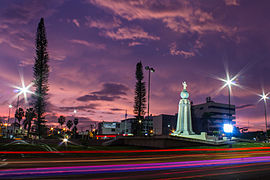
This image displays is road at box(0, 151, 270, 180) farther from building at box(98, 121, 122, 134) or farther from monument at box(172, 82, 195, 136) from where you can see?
building at box(98, 121, 122, 134)

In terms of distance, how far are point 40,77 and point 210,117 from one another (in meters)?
112

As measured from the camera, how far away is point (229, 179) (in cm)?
1025

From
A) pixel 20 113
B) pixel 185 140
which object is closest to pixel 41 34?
pixel 185 140

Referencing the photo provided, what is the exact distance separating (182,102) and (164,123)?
10051cm

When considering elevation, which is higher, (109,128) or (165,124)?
(165,124)

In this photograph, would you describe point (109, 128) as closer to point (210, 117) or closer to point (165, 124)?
point (165, 124)

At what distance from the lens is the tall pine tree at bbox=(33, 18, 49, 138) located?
45.8m

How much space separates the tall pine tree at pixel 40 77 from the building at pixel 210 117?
107m

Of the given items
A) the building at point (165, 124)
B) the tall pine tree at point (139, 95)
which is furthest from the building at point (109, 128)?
the tall pine tree at point (139, 95)

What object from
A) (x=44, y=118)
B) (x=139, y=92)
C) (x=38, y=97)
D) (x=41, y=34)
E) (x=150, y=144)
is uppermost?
(x=41, y=34)

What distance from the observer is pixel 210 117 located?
133625mm

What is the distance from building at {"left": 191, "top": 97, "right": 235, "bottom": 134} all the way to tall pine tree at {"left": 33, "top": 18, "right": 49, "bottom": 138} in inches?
4208

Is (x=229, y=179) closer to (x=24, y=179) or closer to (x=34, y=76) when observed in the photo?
(x=24, y=179)

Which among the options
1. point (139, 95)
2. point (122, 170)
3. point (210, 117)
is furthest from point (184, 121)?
point (210, 117)
